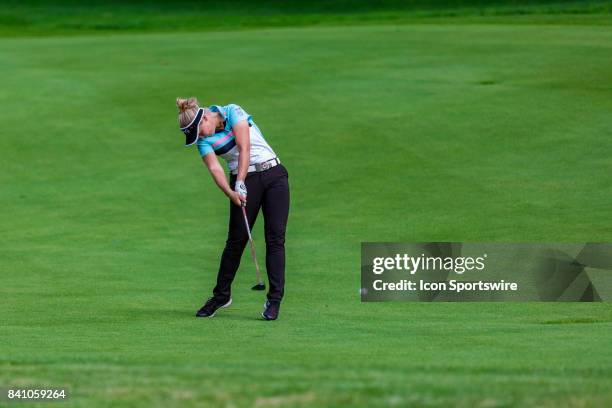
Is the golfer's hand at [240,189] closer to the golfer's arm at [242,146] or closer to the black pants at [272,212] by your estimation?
the golfer's arm at [242,146]

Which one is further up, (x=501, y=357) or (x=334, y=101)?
(x=501, y=357)

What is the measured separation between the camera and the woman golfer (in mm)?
10336

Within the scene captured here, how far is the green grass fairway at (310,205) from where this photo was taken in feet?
23.6

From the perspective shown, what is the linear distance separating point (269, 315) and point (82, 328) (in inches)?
57.8

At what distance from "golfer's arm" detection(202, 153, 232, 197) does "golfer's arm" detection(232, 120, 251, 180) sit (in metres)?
0.12

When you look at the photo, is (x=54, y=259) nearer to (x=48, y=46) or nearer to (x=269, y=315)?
(x=269, y=315)

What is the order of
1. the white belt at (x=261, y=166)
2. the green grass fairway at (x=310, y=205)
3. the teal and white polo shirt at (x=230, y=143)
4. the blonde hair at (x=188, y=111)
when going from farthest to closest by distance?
the white belt at (x=261, y=166)
the teal and white polo shirt at (x=230, y=143)
the blonde hair at (x=188, y=111)
the green grass fairway at (x=310, y=205)

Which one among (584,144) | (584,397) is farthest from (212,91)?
(584,397)

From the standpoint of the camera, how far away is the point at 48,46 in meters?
28.2

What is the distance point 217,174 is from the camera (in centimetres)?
1037

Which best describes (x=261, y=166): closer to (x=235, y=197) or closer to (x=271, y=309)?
(x=235, y=197)
